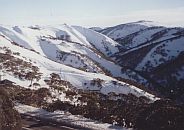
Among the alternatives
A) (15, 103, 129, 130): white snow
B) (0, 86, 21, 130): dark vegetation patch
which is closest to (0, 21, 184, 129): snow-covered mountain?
(15, 103, 129, 130): white snow

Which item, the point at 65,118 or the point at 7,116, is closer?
the point at 7,116

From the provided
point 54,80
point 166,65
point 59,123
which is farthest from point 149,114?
point 166,65

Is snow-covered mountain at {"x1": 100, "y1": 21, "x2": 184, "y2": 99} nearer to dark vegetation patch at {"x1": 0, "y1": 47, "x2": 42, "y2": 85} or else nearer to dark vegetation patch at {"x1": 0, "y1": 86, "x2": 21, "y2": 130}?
dark vegetation patch at {"x1": 0, "y1": 47, "x2": 42, "y2": 85}

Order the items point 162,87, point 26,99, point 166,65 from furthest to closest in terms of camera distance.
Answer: point 166,65, point 162,87, point 26,99

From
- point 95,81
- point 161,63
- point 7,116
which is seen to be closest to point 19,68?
point 95,81

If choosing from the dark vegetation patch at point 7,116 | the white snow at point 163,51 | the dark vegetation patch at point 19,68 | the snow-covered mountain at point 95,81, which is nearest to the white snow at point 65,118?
the snow-covered mountain at point 95,81

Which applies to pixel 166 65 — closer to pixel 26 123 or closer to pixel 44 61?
pixel 44 61

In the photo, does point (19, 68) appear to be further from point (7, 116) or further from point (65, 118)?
point (7, 116)

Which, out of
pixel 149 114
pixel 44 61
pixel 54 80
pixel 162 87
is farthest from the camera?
pixel 162 87

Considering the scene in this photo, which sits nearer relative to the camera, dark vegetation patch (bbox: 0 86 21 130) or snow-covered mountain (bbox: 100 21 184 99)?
dark vegetation patch (bbox: 0 86 21 130)

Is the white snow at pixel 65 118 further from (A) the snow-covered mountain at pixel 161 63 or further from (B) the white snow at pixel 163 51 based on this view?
(B) the white snow at pixel 163 51

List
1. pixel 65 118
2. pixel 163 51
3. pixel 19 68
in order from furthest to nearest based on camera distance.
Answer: pixel 163 51
pixel 19 68
pixel 65 118
